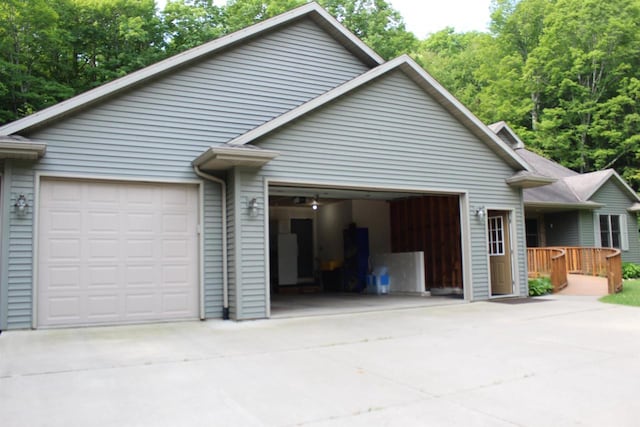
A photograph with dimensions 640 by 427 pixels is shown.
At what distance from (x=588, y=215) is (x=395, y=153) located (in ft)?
35.1

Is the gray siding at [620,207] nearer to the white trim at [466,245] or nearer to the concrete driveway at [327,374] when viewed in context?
the white trim at [466,245]

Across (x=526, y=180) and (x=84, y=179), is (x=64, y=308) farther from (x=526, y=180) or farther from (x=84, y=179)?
(x=526, y=180)

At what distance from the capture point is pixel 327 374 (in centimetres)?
498

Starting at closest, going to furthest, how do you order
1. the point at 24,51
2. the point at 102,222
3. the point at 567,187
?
the point at 102,222 → the point at 567,187 → the point at 24,51

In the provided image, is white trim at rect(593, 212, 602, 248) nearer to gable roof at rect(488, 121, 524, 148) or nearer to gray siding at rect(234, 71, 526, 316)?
gable roof at rect(488, 121, 524, 148)

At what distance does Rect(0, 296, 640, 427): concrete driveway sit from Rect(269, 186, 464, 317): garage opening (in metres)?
4.04

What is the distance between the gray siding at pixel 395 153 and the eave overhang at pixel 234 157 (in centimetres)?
48

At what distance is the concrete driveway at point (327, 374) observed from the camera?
3791 mm

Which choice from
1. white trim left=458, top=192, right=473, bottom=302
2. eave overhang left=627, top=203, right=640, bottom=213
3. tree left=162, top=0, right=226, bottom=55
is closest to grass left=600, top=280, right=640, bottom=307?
white trim left=458, top=192, right=473, bottom=302

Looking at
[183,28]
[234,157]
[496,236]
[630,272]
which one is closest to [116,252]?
[234,157]

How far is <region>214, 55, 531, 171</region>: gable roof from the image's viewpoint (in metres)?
8.66

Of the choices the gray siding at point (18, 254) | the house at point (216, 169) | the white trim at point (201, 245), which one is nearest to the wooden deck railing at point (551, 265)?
the house at point (216, 169)

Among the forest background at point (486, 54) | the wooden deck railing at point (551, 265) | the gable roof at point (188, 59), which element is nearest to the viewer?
the gable roof at point (188, 59)

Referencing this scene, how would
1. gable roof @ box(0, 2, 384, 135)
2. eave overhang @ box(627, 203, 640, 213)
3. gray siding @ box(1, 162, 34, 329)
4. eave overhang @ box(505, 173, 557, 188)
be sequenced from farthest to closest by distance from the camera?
1. eave overhang @ box(627, 203, 640, 213)
2. eave overhang @ box(505, 173, 557, 188)
3. gable roof @ box(0, 2, 384, 135)
4. gray siding @ box(1, 162, 34, 329)
